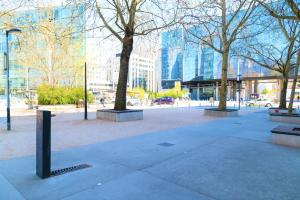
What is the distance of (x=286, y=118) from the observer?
13.9m

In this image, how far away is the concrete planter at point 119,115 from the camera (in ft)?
42.9

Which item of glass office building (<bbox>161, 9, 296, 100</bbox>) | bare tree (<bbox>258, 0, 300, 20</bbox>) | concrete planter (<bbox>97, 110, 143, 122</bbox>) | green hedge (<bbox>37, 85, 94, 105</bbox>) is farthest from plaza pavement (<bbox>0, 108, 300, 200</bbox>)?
glass office building (<bbox>161, 9, 296, 100</bbox>)

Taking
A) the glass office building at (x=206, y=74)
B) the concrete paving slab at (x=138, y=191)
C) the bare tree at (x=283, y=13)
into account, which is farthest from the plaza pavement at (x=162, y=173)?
the glass office building at (x=206, y=74)

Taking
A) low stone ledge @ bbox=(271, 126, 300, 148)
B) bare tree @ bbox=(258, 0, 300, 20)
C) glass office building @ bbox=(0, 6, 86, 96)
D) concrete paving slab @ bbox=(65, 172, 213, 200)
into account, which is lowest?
concrete paving slab @ bbox=(65, 172, 213, 200)

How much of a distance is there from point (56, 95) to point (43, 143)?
21354 mm

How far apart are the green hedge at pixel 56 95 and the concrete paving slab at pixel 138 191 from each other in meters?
22.0

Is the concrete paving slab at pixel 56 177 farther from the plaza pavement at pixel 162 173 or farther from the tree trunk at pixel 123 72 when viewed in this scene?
the tree trunk at pixel 123 72

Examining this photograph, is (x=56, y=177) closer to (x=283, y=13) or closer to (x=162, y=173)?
(x=162, y=173)

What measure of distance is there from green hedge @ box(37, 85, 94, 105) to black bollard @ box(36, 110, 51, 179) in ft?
69.4

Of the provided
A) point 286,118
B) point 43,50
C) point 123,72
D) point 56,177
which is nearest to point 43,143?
point 56,177

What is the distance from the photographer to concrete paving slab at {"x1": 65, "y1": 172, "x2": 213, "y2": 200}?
3.55m

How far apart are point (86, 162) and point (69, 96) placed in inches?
839

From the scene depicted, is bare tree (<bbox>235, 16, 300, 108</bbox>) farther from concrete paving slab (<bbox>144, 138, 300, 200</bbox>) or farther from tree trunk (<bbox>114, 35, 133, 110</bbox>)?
concrete paving slab (<bbox>144, 138, 300, 200</bbox>)

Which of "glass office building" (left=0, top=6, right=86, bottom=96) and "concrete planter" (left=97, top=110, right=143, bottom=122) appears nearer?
"concrete planter" (left=97, top=110, right=143, bottom=122)
